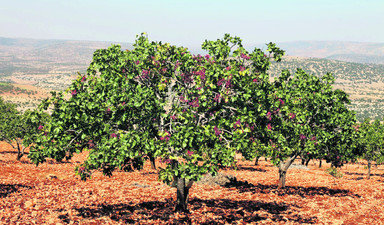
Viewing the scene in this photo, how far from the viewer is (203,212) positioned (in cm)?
2033

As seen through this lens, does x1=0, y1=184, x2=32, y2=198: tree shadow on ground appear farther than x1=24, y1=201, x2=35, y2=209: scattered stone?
Yes

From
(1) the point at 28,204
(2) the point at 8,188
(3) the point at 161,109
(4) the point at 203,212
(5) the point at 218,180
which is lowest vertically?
(5) the point at 218,180

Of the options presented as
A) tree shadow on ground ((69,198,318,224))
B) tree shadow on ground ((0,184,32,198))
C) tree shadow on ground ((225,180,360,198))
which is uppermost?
tree shadow on ground ((69,198,318,224))

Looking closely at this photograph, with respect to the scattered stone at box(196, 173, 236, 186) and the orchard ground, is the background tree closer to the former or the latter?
the orchard ground

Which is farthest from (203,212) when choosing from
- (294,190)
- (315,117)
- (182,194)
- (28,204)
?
(294,190)

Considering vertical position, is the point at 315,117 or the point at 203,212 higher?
the point at 315,117

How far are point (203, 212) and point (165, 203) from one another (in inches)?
126

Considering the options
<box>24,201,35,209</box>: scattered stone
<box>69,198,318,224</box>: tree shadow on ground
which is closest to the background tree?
<box>69,198,318,224</box>: tree shadow on ground

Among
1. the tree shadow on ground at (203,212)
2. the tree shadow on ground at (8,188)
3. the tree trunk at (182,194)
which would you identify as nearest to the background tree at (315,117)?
the tree shadow on ground at (203,212)

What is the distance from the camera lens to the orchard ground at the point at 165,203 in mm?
18328

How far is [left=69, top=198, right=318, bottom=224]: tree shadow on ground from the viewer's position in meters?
18.3

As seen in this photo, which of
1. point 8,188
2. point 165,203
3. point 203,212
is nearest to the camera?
point 203,212

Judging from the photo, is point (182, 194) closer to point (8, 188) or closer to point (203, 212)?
point (203, 212)

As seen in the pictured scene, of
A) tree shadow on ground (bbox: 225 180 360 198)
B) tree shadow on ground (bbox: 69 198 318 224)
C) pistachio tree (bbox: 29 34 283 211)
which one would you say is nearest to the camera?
pistachio tree (bbox: 29 34 283 211)
